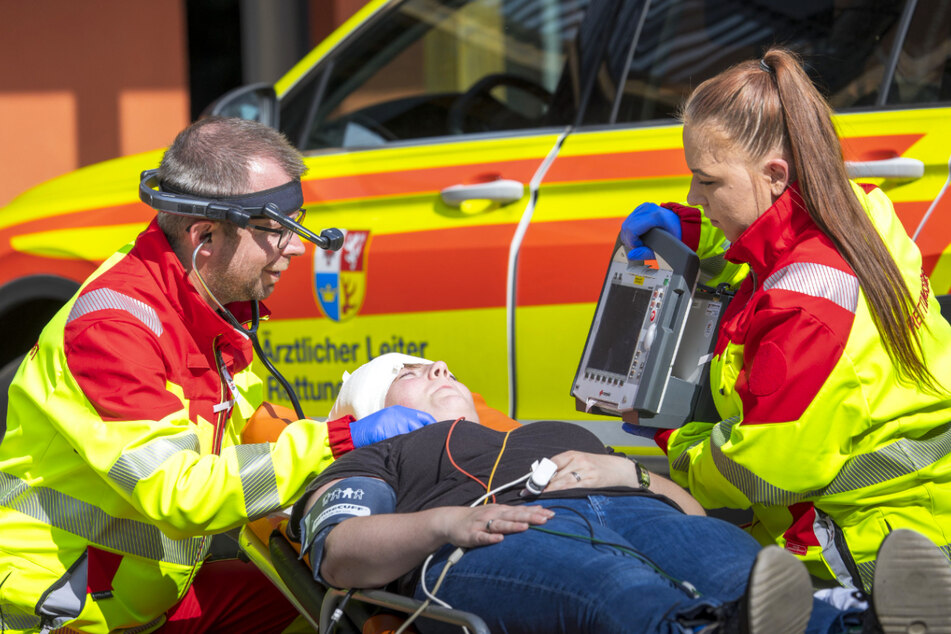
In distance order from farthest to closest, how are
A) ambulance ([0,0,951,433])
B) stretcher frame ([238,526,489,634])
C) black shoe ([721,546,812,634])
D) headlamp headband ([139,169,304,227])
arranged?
ambulance ([0,0,951,433]) → headlamp headband ([139,169,304,227]) → stretcher frame ([238,526,489,634]) → black shoe ([721,546,812,634])

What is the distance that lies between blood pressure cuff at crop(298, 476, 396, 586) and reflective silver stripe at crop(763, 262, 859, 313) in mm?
996

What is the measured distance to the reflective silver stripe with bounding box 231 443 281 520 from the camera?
8.04 feet

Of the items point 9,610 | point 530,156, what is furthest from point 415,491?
point 530,156

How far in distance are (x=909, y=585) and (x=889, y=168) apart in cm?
160

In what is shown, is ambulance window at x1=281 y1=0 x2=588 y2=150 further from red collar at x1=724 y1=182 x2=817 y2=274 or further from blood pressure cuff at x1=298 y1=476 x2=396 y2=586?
blood pressure cuff at x1=298 y1=476 x2=396 y2=586

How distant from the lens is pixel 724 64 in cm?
382

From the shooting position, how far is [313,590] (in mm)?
2555

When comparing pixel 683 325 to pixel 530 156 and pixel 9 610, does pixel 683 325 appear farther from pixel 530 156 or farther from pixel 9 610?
pixel 9 610

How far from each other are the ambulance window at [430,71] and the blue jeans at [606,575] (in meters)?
2.31

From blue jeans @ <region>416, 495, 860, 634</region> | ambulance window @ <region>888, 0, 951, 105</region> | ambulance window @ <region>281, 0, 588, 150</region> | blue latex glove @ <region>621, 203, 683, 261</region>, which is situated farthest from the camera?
ambulance window @ <region>281, 0, 588, 150</region>

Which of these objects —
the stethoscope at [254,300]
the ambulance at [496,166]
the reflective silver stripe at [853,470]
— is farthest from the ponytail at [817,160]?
the stethoscope at [254,300]

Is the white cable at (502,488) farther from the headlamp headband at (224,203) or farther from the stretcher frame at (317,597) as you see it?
the headlamp headband at (224,203)

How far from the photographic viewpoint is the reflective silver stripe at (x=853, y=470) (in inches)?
93.0

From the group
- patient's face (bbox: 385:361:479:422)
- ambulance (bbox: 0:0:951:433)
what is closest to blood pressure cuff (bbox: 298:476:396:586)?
patient's face (bbox: 385:361:479:422)
